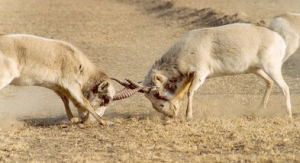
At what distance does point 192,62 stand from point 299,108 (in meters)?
2.55

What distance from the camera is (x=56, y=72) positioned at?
10898mm

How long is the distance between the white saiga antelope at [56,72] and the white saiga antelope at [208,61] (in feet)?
2.33

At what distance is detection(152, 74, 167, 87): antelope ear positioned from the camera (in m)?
11.7

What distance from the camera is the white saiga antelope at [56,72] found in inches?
414

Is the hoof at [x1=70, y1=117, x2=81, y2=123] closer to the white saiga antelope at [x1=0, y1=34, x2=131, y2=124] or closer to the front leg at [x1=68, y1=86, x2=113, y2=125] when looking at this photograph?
the white saiga antelope at [x1=0, y1=34, x2=131, y2=124]

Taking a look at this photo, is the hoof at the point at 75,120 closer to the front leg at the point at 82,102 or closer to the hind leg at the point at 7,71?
the front leg at the point at 82,102

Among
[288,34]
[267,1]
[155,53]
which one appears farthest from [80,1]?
[288,34]

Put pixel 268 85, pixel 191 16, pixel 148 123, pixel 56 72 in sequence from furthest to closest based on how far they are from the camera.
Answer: pixel 191 16
pixel 268 85
pixel 148 123
pixel 56 72

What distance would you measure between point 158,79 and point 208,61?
1.01 metres

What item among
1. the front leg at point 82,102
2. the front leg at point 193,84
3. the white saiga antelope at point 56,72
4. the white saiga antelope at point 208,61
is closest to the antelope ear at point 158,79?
the white saiga antelope at point 208,61

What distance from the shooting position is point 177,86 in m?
11.9

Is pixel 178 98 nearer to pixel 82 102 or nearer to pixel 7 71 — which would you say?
pixel 82 102

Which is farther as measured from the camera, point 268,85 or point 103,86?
point 268,85

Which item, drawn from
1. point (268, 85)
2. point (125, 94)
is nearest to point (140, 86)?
point (125, 94)
